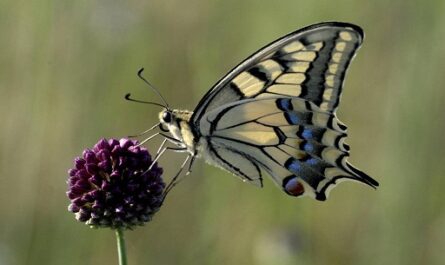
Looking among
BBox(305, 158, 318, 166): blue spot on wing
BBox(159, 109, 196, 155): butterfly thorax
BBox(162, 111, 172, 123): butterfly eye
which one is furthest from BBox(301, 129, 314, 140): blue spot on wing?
BBox(162, 111, 172, 123): butterfly eye

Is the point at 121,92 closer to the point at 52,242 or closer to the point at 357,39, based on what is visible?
the point at 52,242

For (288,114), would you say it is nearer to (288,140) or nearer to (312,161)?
(288,140)

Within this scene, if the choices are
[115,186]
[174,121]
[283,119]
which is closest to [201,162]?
[283,119]

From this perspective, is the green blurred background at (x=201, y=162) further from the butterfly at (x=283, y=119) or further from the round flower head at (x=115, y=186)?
the round flower head at (x=115, y=186)

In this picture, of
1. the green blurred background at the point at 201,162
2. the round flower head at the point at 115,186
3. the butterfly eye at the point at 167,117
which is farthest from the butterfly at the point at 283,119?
the green blurred background at the point at 201,162

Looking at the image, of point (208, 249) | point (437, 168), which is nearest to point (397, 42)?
point (437, 168)
